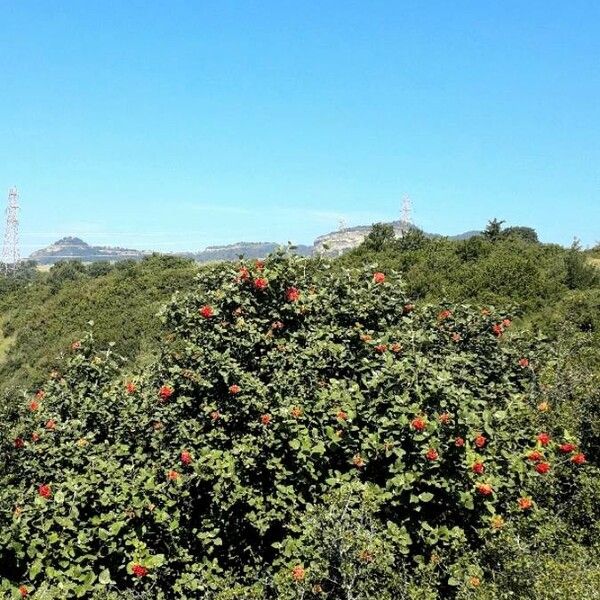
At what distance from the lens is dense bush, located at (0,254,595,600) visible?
477 cm

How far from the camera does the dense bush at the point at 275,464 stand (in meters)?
4.77

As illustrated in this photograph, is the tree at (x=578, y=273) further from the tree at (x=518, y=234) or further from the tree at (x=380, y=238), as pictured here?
A: the tree at (x=380, y=238)

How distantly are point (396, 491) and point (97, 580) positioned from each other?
2804mm

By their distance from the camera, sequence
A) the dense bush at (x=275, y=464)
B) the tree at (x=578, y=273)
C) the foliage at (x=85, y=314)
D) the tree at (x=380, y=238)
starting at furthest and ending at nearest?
1. the foliage at (x=85, y=314)
2. the tree at (x=380, y=238)
3. the tree at (x=578, y=273)
4. the dense bush at (x=275, y=464)

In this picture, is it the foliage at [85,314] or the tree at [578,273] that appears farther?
the foliage at [85,314]

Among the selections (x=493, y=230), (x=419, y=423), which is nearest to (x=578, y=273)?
(x=493, y=230)

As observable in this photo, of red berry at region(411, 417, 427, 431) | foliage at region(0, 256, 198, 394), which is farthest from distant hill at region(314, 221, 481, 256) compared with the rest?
foliage at region(0, 256, 198, 394)

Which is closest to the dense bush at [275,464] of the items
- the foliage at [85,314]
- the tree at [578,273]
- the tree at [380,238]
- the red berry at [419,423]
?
the red berry at [419,423]

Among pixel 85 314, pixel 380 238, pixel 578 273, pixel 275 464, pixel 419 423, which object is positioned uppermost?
pixel 380 238

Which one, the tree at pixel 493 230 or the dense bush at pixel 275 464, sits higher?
the tree at pixel 493 230

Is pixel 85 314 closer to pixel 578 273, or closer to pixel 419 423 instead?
pixel 578 273

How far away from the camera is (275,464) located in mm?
5250

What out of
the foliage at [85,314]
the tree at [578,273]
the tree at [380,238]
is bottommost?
the foliage at [85,314]

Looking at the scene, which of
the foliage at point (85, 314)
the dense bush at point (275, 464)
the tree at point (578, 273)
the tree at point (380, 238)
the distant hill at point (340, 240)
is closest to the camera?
the dense bush at point (275, 464)
